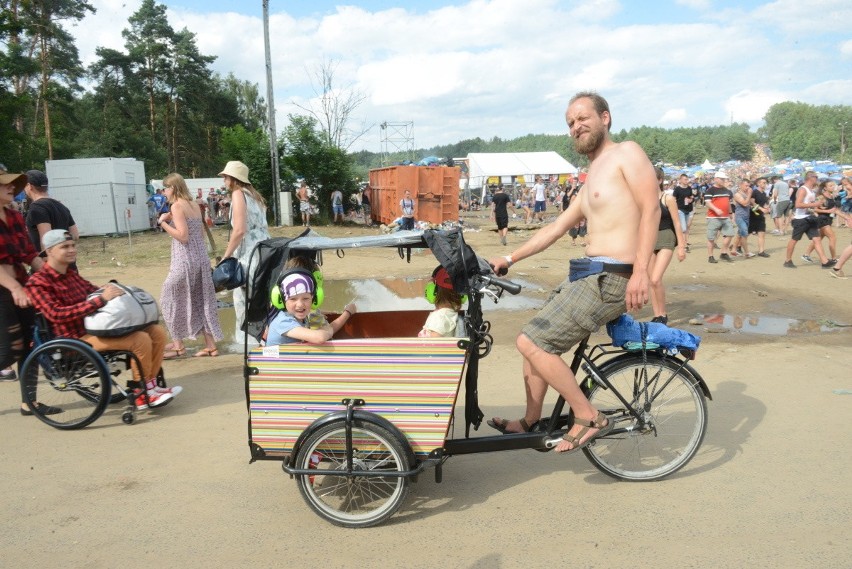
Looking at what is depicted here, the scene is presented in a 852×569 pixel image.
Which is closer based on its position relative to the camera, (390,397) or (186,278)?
(390,397)

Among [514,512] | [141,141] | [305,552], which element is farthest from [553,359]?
[141,141]

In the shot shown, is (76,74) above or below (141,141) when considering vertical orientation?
above

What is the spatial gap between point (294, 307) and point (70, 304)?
235 centimetres

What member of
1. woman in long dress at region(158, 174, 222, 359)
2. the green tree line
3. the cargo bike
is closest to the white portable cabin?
the green tree line

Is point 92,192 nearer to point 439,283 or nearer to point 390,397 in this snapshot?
point 439,283

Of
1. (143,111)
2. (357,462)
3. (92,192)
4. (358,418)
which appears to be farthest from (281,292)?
(143,111)

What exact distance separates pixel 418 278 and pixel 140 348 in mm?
7323

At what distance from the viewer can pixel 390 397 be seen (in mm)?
3295

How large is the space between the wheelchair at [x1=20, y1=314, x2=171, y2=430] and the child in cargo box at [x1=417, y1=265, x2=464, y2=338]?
2.48m

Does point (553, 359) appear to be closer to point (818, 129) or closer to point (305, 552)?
point (305, 552)

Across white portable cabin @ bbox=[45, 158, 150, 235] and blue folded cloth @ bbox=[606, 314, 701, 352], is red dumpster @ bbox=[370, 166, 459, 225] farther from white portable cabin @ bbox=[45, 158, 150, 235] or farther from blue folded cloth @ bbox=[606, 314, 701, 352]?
blue folded cloth @ bbox=[606, 314, 701, 352]

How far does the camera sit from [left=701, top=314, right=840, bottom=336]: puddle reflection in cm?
772

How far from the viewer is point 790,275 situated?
11547 mm

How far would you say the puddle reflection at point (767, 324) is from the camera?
25.3 ft
